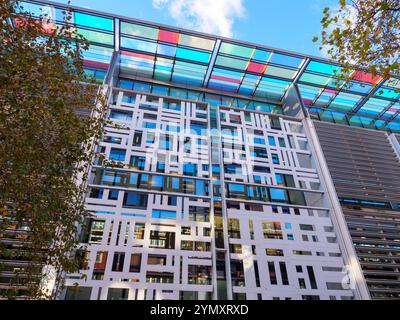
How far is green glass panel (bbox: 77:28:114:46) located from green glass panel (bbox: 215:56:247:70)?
653cm

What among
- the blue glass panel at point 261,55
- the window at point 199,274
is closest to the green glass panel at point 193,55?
the blue glass panel at point 261,55

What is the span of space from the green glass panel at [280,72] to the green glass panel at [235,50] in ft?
6.16

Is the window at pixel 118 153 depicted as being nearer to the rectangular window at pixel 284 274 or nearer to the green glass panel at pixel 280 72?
the rectangular window at pixel 284 274

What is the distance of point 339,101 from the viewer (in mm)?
18047

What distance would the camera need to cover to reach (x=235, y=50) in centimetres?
1513

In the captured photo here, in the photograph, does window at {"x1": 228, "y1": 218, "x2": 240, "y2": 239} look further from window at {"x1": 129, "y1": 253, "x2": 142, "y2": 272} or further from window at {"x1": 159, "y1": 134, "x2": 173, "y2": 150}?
window at {"x1": 159, "y1": 134, "x2": 173, "y2": 150}

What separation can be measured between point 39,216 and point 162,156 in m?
7.52

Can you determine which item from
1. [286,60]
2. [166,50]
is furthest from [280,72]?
[166,50]

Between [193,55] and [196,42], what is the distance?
35.8 inches

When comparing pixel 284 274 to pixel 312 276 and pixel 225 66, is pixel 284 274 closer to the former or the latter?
pixel 312 276

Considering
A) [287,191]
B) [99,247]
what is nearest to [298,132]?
[287,191]

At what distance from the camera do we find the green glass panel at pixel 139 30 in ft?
46.3

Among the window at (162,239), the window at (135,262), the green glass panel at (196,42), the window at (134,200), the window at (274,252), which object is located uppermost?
the green glass panel at (196,42)

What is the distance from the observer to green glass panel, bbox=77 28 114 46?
14.5 m
